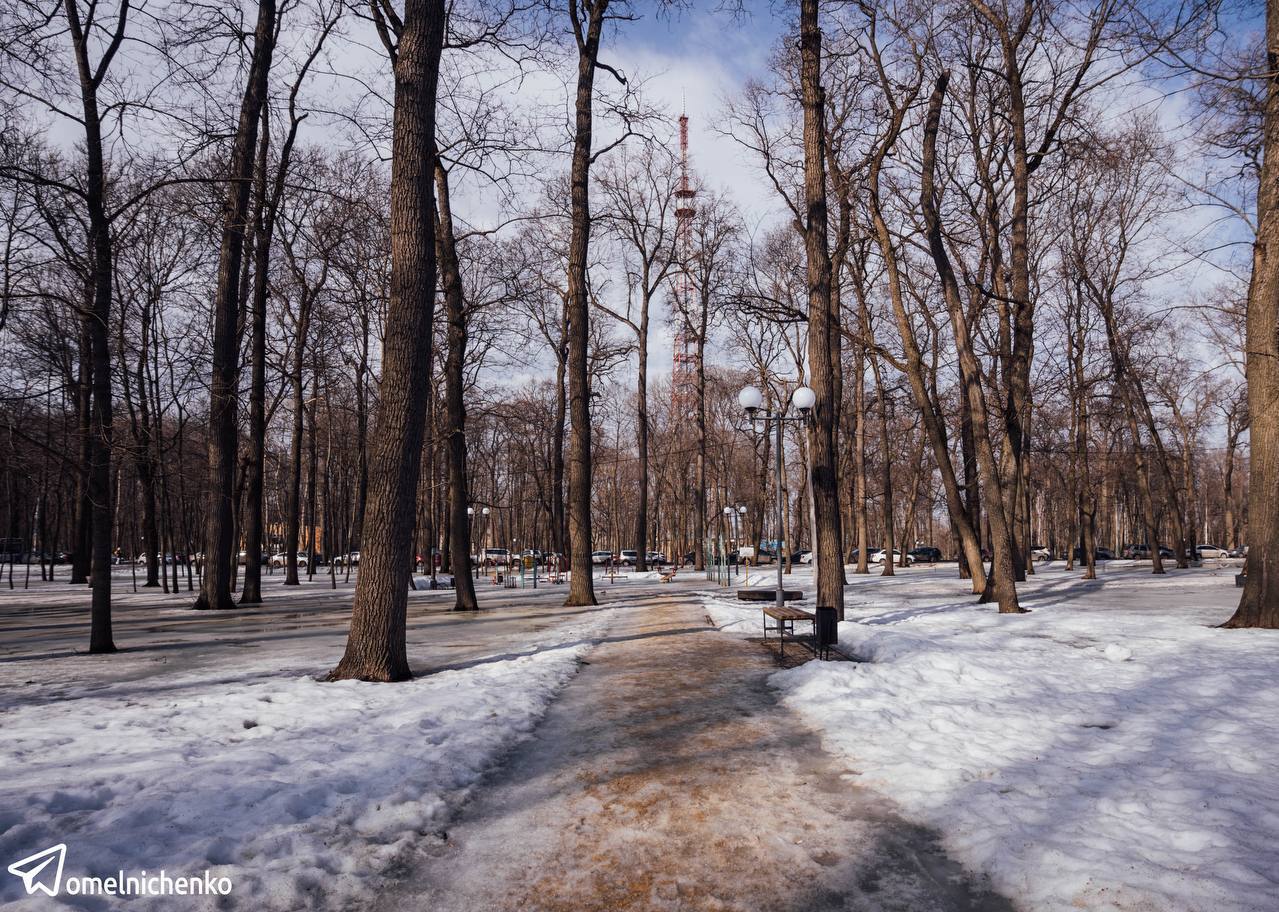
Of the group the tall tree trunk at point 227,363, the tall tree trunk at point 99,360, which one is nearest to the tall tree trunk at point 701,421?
the tall tree trunk at point 227,363

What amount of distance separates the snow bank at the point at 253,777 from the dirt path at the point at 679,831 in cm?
34

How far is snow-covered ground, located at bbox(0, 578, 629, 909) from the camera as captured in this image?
3352mm

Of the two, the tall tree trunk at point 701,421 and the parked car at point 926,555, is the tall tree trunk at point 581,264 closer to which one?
→ the tall tree trunk at point 701,421

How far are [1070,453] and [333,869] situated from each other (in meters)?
29.4

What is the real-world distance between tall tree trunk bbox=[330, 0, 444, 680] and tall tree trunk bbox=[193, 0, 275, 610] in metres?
7.29

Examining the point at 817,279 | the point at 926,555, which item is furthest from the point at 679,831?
the point at 926,555

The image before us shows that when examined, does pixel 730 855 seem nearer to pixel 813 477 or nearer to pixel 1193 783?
pixel 1193 783

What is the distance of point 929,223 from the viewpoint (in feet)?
49.4

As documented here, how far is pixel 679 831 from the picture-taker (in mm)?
3912

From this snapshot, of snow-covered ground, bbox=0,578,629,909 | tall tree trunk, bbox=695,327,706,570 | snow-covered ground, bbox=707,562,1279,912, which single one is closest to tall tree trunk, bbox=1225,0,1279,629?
snow-covered ground, bbox=707,562,1279,912

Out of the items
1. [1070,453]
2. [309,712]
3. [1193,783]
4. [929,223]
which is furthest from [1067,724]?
[1070,453]

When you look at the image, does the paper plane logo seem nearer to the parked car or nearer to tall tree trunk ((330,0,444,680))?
tall tree trunk ((330,0,444,680))

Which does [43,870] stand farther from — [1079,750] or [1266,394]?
[1266,394]

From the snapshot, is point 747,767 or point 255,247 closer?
point 747,767
